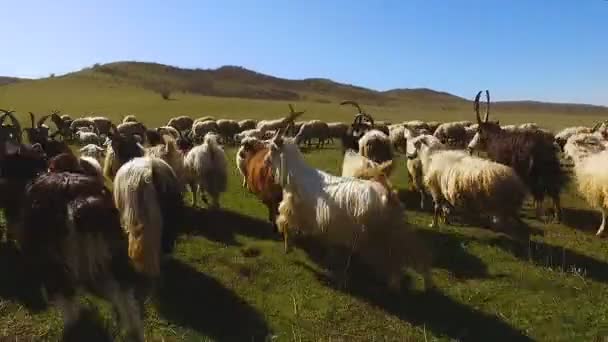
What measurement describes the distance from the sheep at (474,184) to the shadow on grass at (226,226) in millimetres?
3011

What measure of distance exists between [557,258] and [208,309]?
17.3 ft

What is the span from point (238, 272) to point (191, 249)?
1213 millimetres

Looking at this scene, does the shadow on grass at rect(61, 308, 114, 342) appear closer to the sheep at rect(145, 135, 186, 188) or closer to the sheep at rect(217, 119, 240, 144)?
the sheep at rect(145, 135, 186, 188)

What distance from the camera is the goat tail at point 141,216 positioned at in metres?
6.41

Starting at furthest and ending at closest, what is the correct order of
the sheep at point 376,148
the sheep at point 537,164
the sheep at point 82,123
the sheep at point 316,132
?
the sheep at point 82,123
the sheep at point 316,132
the sheep at point 376,148
the sheep at point 537,164

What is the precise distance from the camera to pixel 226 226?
399 inches

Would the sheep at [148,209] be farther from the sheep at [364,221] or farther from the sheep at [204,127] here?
the sheep at [204,127]

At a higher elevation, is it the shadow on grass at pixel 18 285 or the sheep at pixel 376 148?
the sheep at pixel 376 148

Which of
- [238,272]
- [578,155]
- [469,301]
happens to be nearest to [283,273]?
[238,272]

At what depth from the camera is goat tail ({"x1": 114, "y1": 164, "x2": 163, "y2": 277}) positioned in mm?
6414

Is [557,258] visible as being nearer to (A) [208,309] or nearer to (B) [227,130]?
(A) [208,309]

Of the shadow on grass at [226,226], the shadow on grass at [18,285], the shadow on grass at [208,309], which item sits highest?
the shadow on grass at [226,226]

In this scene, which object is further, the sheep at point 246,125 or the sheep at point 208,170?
the sheep at point 246,125

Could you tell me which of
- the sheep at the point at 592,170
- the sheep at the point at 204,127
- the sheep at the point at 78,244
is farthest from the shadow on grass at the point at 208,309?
the sheep at the point at 204,127
